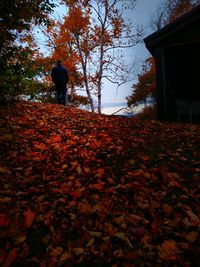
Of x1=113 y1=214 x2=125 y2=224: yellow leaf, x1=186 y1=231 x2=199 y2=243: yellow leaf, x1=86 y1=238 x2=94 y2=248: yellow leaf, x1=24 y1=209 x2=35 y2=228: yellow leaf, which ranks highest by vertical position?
x1=24 y1=209 x2=35 y2=228: yellow leaf

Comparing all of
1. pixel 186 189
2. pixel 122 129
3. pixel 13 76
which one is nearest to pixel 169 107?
pixel 122 129

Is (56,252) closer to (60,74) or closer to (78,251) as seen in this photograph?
(78,251)

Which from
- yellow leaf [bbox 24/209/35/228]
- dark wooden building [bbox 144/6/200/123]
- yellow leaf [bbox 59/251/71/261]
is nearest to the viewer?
yellow leaf [bbox 59/251/71/261]

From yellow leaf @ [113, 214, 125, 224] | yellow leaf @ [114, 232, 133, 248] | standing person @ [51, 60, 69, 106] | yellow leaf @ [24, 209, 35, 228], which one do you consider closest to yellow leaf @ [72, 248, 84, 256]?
yellow leaf @ [114, 232, 133, 248]

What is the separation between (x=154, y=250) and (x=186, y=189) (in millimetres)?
1661

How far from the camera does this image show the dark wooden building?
1017 cm

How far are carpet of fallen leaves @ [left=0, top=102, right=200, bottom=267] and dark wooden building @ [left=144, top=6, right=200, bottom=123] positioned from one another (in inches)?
162

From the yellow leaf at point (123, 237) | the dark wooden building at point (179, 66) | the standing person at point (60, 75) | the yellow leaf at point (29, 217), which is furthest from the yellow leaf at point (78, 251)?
the standing person at point (60, 75)

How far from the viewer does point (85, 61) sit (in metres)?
21.9

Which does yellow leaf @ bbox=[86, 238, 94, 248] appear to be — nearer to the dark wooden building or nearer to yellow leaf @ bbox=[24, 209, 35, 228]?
yellow leaf @ bbox=[24, 209, 35, 228]

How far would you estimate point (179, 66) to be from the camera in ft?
43.4

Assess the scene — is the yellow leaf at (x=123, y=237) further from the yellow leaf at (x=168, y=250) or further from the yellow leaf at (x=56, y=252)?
the yellow leaf at (x=56, y=252)

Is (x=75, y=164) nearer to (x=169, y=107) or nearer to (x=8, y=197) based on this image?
(x=8, y=197)

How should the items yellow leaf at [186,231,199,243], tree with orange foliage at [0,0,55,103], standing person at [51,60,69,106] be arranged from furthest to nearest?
standing person at [51,60,69,106]
tree with orange foliage at [0,0,55,103]
yellow leaf at [186,231,199,243]
